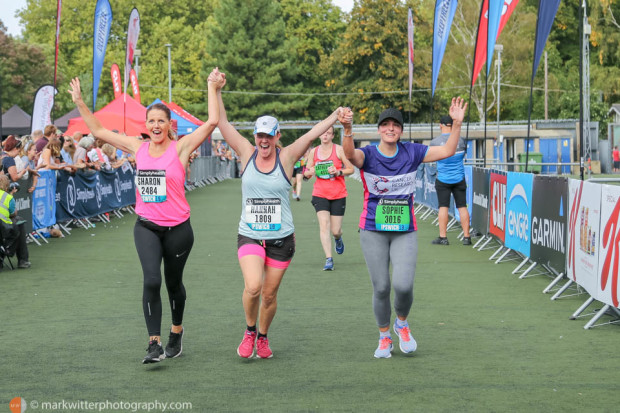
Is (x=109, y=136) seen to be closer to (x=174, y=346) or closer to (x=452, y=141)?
(x=174, y=346)

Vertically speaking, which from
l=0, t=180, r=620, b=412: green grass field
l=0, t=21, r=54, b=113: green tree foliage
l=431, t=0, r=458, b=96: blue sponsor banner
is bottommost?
l=0, t=180, r=620, b=412: green grass field

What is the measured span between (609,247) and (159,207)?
397cm

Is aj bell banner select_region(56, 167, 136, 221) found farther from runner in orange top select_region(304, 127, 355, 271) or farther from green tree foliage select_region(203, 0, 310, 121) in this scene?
green tree foliage select_region(203, 0, 310, 121)

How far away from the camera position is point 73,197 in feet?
62.3

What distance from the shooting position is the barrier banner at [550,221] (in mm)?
10336

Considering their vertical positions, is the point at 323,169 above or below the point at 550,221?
above

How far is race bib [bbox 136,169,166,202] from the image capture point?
7004mm

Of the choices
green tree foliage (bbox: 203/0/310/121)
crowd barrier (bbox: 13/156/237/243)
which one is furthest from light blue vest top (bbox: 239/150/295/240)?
green tree foliage (bbox: 203/0/310/121)

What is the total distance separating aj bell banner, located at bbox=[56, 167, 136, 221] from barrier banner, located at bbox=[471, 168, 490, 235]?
24.5 ft

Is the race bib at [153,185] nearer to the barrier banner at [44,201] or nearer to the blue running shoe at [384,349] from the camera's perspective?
the blue running shoe at [384,349]

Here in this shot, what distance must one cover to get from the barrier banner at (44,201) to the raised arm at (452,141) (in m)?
9.87

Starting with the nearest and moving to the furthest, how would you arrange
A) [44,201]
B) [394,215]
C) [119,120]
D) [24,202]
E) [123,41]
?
[394,215] < [24,202] < [44,201] < [119,120] < [123,41]

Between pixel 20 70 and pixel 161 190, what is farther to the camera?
pixel 20 70

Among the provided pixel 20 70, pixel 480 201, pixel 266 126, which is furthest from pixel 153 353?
pixel 20 70
